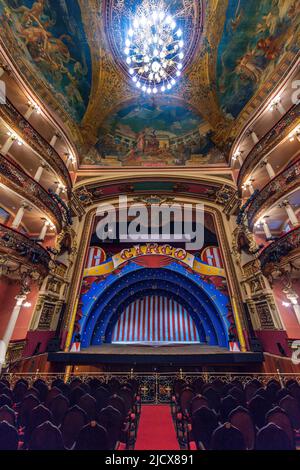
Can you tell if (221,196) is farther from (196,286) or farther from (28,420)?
(28,420)

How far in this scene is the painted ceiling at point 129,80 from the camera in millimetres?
9508

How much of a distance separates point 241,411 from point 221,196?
43.3 ft

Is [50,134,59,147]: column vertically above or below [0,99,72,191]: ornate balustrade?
above

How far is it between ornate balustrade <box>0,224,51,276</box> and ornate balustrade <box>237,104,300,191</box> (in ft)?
39.6

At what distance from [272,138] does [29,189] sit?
12067 millimetres

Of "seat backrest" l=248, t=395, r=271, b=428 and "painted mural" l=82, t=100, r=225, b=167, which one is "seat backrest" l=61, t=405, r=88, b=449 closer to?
"seat backrest" l=248, t=395, r=271, b=428

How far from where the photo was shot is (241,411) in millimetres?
3039

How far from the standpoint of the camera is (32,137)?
905cm

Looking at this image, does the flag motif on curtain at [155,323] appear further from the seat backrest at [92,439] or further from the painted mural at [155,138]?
A: the seat backrest at [92,439]

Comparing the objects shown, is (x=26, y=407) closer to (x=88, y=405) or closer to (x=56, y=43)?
(x=88, y=405)

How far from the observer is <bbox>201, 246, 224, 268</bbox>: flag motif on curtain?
43.9ft

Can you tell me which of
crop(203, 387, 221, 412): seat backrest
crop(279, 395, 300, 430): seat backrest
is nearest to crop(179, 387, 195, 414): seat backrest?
crop(203, 387, 221, 412): seat backrest

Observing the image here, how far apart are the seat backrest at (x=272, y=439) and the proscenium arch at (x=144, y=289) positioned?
9519 mm

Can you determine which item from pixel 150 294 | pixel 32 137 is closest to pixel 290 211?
pixel 150 294
